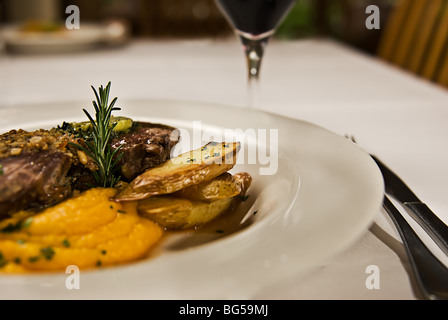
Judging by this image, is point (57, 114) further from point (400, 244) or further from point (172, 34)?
point (172, 34)

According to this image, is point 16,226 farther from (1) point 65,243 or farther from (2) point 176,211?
(2) point 176,211

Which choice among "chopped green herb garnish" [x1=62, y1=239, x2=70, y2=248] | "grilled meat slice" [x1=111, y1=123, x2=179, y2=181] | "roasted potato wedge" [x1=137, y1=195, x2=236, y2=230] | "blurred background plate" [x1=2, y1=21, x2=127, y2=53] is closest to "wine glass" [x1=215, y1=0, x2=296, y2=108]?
"grilled meat slice" [x1=111, y1=123, x2=179, y2=181]

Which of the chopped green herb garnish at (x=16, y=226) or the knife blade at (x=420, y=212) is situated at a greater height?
the knife blade at (x=420, y=212)

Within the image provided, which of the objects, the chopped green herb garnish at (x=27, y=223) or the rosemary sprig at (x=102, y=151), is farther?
the rosemary sprig at (x=102, y=151)

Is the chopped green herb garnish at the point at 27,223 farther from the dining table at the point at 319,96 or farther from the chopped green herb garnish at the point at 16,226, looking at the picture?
the dining table at the point at 319,96

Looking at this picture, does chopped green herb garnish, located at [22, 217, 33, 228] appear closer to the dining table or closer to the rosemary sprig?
the rosemary sprig

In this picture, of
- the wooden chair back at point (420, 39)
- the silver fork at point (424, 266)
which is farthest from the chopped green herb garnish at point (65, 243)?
the wooden chair back at point (420, 39)
